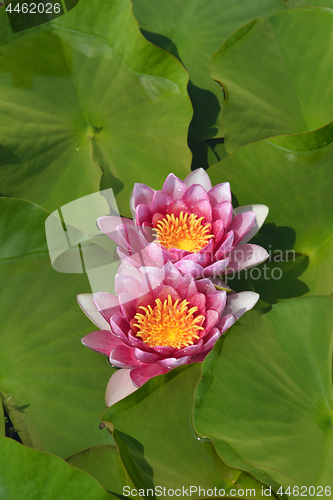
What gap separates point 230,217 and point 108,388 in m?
0.77

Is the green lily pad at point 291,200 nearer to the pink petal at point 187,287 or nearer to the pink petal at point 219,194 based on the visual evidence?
the pink petal at point 219,194

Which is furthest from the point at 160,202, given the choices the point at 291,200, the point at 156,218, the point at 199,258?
the point at 291,200

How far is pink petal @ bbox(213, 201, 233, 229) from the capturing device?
1.33 m

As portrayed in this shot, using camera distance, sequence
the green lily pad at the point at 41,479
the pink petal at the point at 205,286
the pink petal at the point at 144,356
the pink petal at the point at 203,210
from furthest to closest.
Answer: the pink petal at the point at 203,210 → the pink petal at the point at 205,286 → the pink petal at the point at 144,356 → the green lily pad at the point at 41,479

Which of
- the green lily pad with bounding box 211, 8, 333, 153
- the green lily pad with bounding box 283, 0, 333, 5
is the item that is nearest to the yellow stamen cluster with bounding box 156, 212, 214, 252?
the green lily pad with bounding box 211, 8, 333, 153

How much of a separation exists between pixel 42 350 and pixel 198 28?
1928 millimetres

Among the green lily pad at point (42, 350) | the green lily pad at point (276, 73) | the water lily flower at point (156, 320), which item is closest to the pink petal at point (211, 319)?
the water lily flower at point (156, 320)

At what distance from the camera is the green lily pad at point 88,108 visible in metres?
1.75

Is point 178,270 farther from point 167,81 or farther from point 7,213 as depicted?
point 167,81

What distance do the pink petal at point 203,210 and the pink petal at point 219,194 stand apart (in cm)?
5

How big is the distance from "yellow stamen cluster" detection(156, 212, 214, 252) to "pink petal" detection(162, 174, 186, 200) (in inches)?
3.1

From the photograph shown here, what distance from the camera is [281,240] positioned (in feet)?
5.38

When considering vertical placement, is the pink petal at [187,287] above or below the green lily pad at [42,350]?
above

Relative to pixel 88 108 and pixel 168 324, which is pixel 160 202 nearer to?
pixel 168 324
